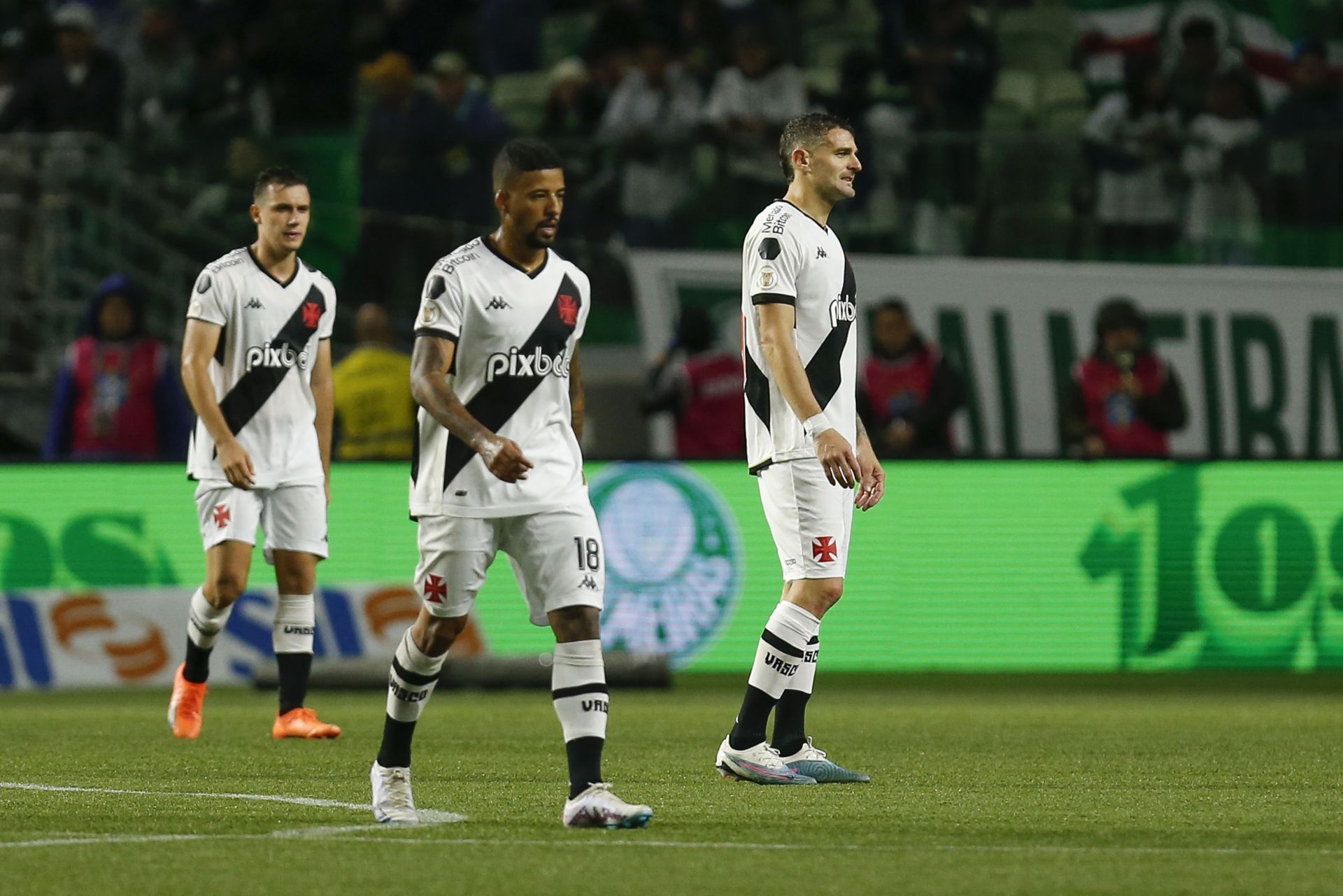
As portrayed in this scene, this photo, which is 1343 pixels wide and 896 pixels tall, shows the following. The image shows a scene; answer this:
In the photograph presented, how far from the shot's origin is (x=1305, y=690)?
1340cm

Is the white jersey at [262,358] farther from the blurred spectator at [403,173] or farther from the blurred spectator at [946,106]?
the blurred spectator at [946,106]

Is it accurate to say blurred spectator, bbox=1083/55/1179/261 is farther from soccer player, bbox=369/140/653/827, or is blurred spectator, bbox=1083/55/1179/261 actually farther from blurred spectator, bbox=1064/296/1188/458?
soccer player, bbox=369/140/653/827

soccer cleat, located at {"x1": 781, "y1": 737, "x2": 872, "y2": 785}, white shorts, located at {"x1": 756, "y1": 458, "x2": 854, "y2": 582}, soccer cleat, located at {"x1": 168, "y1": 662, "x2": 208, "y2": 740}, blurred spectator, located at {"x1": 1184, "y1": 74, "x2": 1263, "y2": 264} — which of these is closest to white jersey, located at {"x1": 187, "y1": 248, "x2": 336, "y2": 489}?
soccer cleat, located at {"x1": 168, "y1": 662, "x2": 208, "y2": 740}

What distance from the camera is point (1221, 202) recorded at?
16.2 metres

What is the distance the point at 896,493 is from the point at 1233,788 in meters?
6.78

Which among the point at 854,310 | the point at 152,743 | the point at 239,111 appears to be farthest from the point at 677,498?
the point at 239,111

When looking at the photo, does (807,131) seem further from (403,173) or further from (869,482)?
(403,173)

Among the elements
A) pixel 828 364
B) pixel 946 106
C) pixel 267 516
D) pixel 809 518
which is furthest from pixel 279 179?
pixel 946 106

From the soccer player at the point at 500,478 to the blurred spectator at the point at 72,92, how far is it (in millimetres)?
12885

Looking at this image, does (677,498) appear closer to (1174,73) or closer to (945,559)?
(945,559)

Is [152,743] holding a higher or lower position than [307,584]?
lower

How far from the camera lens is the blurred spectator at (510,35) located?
20.5 m

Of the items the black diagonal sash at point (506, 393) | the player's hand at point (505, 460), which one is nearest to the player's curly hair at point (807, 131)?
the black diagonal sash at point (506, 393)

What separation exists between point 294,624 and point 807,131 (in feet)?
11.7
